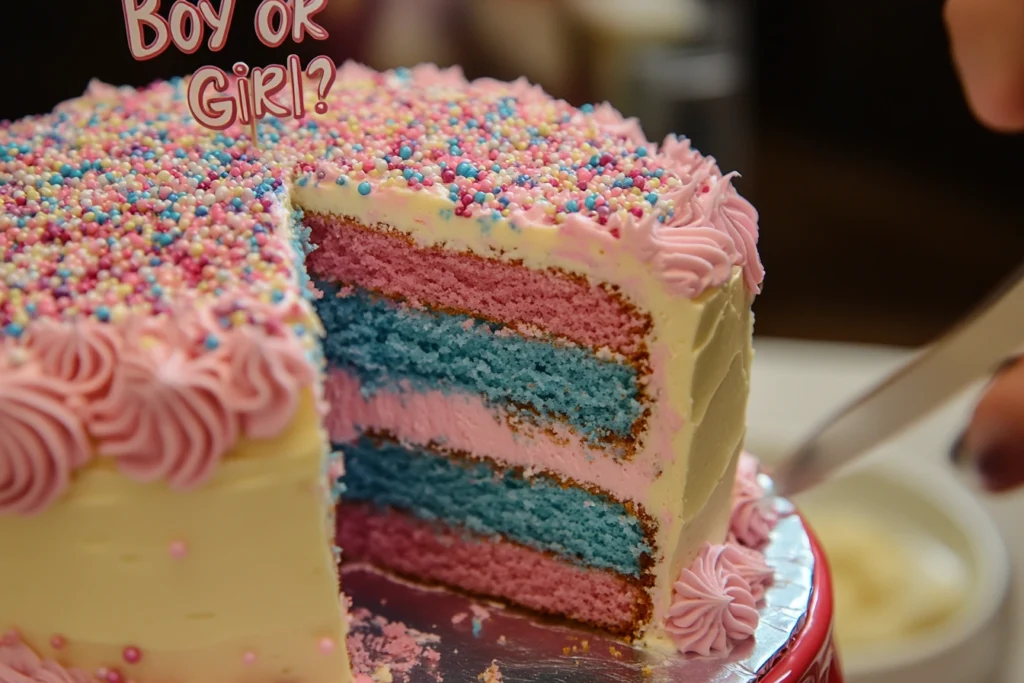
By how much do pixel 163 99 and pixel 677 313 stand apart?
1.50 metres

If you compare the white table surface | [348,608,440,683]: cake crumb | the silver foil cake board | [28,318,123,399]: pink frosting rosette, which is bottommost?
the white table surface

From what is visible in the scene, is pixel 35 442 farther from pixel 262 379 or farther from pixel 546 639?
pixel 546 639

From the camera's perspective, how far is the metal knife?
1787 millimetres

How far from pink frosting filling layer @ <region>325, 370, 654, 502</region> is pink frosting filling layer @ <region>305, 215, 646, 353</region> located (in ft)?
0.75

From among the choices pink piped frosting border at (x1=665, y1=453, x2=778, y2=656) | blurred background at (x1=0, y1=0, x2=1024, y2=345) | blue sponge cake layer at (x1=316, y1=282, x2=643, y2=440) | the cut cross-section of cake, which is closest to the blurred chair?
blurred background at (x1=0, y1=0, x2=1024, y2=345)

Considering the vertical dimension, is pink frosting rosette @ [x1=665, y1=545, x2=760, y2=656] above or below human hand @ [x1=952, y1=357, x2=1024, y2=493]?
below

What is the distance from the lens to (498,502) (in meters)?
2.26

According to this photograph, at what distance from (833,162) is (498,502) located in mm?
3316

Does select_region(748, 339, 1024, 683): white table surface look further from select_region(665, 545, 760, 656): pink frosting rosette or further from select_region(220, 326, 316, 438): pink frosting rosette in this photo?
select_region(220, 326, 316, 438): pink frosting rosette

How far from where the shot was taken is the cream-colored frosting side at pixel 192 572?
1.56 m

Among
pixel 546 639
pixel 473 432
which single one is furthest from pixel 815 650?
pixel 473 432

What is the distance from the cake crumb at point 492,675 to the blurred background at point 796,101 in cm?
185

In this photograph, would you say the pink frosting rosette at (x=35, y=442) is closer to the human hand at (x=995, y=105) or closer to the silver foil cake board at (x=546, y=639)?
the silver foil cake board at (x=546, y=639)

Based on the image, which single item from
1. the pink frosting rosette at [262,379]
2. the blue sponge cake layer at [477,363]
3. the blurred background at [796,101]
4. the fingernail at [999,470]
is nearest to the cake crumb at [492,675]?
the blue sponge cake layer at [477,363]
